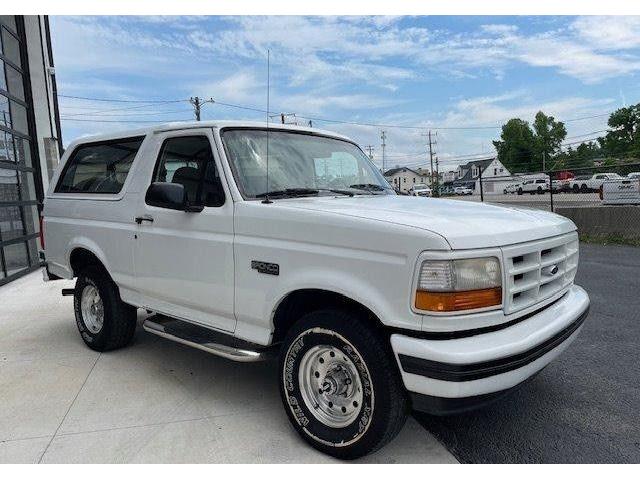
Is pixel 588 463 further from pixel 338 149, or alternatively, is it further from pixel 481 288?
pixel 338 149

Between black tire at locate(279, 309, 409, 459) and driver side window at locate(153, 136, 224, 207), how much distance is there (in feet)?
3.65

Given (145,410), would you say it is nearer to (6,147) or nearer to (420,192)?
(6,147)

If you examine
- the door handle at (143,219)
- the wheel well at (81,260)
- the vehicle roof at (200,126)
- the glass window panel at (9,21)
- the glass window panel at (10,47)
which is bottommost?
the wheel well at (81,260)

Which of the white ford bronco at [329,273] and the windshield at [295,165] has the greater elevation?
the windshield at [295,165]

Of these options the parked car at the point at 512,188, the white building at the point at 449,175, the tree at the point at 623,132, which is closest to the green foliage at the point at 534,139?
the tree at the point at 623,132

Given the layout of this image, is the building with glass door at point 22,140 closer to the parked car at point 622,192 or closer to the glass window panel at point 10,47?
the glass window panel at point 10,47

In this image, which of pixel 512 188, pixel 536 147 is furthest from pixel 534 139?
pixel 512 188

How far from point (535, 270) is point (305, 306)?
1.34m

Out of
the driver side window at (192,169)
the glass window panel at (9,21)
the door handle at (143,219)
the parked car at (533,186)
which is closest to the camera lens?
the driver side window at (192,169)

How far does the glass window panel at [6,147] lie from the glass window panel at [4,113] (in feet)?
0.66

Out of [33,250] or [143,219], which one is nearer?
[143,219]

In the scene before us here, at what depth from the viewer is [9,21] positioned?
412 inches

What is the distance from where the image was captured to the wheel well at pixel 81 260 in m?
4.63

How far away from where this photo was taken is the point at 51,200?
16.3 feet
